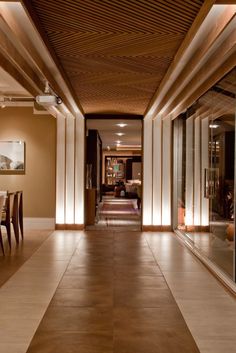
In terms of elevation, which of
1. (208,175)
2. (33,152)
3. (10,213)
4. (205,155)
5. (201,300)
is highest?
(33,152)

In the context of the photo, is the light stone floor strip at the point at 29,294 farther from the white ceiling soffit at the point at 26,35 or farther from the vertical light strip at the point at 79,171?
the white ceiling soffit at the point at 26,35

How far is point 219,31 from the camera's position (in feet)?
12.0

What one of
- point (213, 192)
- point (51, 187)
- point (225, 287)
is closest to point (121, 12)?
point (225, 287)

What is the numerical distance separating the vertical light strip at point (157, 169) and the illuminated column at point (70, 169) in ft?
5.88

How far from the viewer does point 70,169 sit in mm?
9312

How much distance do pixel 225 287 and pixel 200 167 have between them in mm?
3485

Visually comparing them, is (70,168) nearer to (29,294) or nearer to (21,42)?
(29,294)

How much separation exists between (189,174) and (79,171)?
248 centimetres

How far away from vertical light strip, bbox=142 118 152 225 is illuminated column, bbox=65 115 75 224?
61.8 inches

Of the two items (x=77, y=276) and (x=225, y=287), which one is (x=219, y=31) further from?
(x=77, y=276)

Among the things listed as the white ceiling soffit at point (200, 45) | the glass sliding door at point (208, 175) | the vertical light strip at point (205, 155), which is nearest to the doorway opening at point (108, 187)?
the glass sliding door at point (208, 175)

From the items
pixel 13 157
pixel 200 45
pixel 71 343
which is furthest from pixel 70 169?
pixel 71 343

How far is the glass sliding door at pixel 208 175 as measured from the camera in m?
6.14

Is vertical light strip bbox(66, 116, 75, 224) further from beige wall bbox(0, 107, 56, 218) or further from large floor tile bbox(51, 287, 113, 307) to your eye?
large floor tile bbox(51, 287, 113, 307)
